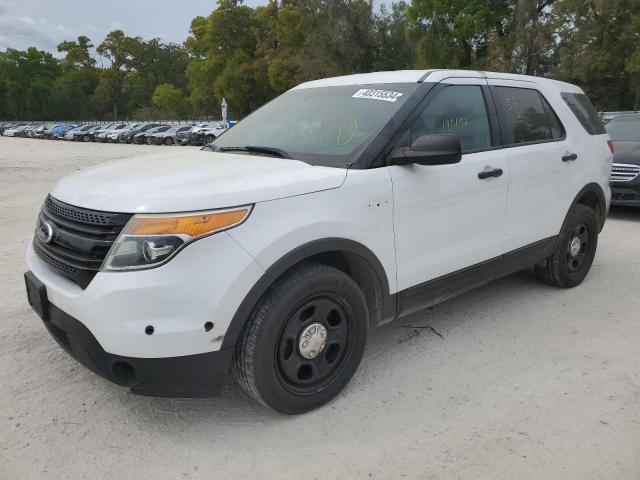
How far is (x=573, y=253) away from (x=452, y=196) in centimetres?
204

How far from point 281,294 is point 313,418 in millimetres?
735

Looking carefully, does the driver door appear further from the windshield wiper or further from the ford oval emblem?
the ford oval emblem

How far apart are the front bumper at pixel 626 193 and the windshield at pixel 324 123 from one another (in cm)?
587

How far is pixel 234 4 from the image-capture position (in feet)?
191

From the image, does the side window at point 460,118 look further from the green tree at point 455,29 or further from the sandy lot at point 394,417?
the green tree at point 455,29

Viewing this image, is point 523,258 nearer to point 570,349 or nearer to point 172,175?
point 570,349

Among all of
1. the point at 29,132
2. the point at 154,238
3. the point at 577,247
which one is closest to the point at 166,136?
the point at 29,132

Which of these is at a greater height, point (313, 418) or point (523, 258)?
point (523, 258)

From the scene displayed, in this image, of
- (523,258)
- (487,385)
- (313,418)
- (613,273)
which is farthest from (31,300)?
(613,273)

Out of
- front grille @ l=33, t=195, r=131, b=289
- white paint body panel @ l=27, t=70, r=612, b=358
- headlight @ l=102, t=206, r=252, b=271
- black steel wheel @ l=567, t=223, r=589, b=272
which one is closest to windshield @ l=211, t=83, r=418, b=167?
white paint body panel @ l=27, t=70, r=612, b=358

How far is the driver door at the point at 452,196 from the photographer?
321 cm

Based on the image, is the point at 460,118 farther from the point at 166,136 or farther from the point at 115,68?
the point at 115,68

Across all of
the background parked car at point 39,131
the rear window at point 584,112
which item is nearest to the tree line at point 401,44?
the background parked car at point 39,131

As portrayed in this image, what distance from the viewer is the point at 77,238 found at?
262 cm
